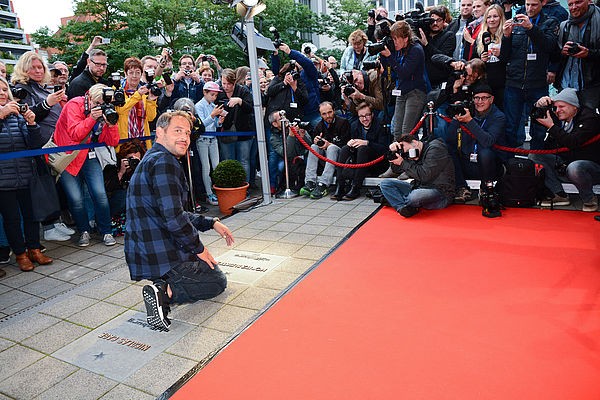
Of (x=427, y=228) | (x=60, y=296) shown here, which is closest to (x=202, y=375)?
(x=60, y=296)

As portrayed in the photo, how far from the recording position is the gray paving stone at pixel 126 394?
7.62 feet

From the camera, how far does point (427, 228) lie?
479cm

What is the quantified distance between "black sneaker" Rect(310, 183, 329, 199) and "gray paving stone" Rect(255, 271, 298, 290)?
2816mm

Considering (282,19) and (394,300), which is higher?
(282,19)

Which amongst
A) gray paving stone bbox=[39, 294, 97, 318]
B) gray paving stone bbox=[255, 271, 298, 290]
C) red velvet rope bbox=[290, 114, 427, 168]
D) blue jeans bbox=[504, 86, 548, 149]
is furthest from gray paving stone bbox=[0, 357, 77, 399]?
blue jeans bbox=[504, 86, 548, 149]

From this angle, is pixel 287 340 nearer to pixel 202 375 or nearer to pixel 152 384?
pixel 202 375

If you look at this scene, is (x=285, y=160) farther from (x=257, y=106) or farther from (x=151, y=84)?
(x=151, y=84)

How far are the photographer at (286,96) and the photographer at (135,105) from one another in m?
1.98

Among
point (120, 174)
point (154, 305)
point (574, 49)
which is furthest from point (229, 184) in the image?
point (574, 49)

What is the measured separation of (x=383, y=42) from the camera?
5527 millimetres

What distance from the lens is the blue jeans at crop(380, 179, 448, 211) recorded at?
523 centimetres

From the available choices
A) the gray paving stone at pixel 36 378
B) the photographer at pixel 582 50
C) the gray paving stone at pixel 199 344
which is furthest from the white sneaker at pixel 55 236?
the photographer at pixel 582 50

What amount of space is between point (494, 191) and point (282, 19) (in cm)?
1937

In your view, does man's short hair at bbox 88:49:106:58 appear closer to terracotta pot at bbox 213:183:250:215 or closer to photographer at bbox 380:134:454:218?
terracotta pot at bbox 213:183:250:215
